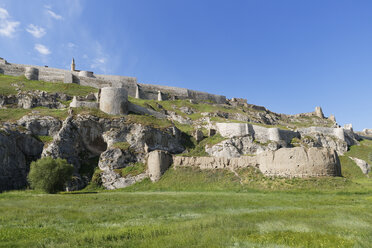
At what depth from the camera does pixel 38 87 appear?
62969mm

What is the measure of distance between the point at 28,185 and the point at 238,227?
116ft

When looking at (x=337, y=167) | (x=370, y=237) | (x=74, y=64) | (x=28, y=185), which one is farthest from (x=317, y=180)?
(x=74, y=64)

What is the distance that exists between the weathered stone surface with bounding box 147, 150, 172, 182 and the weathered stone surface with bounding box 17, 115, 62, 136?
60.5ft

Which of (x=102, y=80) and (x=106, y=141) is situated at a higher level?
(x=102, y=80)

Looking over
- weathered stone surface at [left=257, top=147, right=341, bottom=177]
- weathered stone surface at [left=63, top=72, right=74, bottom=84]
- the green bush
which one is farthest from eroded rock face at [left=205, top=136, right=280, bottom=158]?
weathered stone surface at [left=63, top=72, right=74, bottom=84]

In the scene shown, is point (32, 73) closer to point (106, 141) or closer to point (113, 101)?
point (113, 101)

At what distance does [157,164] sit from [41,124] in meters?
22.3

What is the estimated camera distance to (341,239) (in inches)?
296

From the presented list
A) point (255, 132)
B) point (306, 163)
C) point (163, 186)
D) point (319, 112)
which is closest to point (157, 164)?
point (163, 186)

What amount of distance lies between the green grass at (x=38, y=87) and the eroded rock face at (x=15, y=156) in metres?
25.1

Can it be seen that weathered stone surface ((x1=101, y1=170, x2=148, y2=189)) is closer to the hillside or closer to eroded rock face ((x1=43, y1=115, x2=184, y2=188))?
eroded rock face ((x1=43, y1=115, x2=184, y2=188))

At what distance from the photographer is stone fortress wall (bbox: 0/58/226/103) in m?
73.3

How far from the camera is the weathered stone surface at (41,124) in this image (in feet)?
131

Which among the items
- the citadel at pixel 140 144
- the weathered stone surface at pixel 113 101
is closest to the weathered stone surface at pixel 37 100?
the citadel at pixel 140 144
